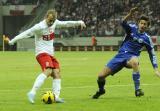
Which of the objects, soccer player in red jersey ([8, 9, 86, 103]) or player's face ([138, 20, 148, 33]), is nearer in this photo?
soccer player in red jersey ([8, 9, 86, 103])

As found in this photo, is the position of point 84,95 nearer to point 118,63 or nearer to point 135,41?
point 118,63

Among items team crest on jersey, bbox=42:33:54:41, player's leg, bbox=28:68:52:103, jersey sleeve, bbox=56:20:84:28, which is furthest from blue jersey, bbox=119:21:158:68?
player's leg, bbox=28:68:52:103

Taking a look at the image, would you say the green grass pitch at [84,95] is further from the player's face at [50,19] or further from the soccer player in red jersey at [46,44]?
the player's face at [50,19]

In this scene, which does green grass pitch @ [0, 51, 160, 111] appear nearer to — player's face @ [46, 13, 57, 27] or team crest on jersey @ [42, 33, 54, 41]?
team crest on jersey @ [42, 33, 54, 41]

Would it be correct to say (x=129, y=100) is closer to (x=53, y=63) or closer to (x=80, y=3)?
(x=53, y=63)

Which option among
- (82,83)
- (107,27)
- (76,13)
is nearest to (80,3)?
(76,13)

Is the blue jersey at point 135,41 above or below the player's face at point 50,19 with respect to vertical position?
below

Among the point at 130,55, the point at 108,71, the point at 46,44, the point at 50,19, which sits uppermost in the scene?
the point at 50,19

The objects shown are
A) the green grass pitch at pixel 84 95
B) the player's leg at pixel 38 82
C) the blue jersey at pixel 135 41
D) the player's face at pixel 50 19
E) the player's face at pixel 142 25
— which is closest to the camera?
the green grass pitch at pixel 84 95

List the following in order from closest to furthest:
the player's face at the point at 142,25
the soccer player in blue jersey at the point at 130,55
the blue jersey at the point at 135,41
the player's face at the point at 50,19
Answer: the player's face at the point at 50,19
the player's face at the point at 142,25
the soccer player in blue jersey at the point at 130,55
the blue jersey at the point at 135,41

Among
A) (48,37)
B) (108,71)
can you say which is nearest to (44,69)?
(48,37)

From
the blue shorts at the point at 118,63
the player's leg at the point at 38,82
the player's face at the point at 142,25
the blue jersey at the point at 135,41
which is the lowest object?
the player's leg at the point at 38,82

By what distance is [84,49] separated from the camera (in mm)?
65000

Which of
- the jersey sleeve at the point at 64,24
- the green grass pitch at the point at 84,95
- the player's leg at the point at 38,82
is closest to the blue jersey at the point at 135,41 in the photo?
the green grass pitch at the point at 84,95
